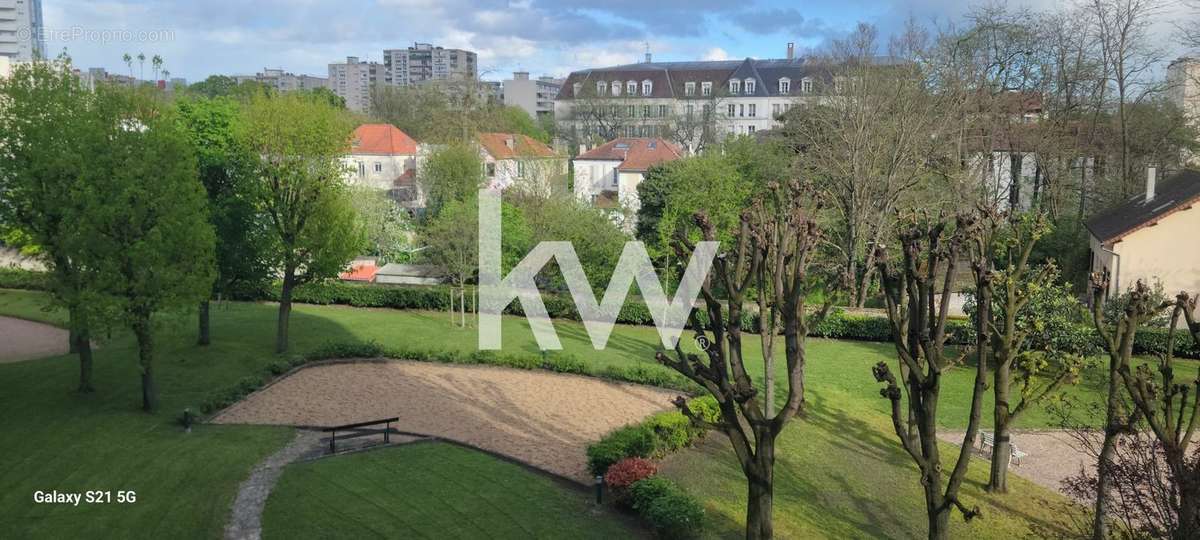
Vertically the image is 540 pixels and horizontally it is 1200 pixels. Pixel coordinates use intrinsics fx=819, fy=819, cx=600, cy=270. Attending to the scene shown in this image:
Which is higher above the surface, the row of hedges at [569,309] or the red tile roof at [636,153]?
the red tile roof at [636,153]

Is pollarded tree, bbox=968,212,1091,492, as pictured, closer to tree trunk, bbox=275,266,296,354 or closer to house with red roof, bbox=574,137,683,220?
tree trunk, bbox=275,266,296,354

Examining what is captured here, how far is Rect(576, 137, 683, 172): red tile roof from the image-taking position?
51.8m

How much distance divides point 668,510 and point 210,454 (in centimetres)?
954

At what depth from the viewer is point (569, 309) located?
33094 mm

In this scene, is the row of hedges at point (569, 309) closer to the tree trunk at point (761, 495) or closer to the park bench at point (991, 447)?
the park bench at point (991, 447)

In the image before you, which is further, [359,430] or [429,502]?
[359,430]

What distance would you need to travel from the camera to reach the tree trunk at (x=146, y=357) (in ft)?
61.6

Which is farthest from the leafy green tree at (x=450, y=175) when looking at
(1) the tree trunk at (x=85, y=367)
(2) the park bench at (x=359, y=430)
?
(2) the park bench at (x=359, y=430)

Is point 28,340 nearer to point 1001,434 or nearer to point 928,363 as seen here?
point 928,363

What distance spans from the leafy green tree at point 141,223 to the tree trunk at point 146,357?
0.02 m

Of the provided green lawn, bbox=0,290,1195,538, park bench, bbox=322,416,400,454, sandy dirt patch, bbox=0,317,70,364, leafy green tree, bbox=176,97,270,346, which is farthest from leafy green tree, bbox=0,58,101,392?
sandy dirt patch, bbox=0,317,70,364

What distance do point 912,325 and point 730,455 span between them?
22.4 feet

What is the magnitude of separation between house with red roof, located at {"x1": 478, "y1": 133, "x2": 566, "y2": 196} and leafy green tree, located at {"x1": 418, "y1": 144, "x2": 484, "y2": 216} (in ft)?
5.04

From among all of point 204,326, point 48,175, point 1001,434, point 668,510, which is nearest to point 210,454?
point 48,175
